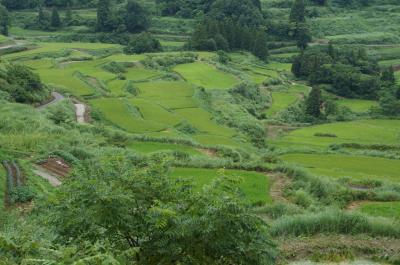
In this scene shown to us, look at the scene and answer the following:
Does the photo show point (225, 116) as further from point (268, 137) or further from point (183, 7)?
point (183, 7)

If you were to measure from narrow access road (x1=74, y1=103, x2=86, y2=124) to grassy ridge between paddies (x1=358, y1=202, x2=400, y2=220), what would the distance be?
18.6m

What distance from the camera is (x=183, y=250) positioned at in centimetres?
957

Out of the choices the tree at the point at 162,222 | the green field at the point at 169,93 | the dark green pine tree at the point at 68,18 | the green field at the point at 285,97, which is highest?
the tree at the point at 162,222

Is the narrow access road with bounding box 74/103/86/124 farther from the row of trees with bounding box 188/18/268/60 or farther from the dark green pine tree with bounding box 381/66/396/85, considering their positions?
the dark green pine tree with bounding box 381/66/396/85

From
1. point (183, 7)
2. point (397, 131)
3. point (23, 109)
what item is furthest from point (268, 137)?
point (183, 7)

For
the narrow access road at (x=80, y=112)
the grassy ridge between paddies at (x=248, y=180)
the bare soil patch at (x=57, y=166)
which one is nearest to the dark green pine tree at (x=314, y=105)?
the narrow access road at (x=80, y=112)

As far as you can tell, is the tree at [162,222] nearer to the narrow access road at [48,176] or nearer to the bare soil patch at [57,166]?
the narrow access road at [48,176]

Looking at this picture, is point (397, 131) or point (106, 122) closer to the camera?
point (106, 122)

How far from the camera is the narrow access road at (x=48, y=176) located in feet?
61.4

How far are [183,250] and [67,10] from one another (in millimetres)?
91465

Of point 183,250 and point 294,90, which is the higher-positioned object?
point 183,250

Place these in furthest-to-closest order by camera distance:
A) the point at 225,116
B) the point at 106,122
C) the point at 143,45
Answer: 1. the point at 143,45
2. the point at 225,116
3. the point at 106,122

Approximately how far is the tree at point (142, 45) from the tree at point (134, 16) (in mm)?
14067

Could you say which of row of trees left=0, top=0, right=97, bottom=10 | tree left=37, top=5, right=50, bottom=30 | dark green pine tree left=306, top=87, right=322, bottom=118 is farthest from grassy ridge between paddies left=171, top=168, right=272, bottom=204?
row of trees left=0, top=0, right=97, bottom=10
